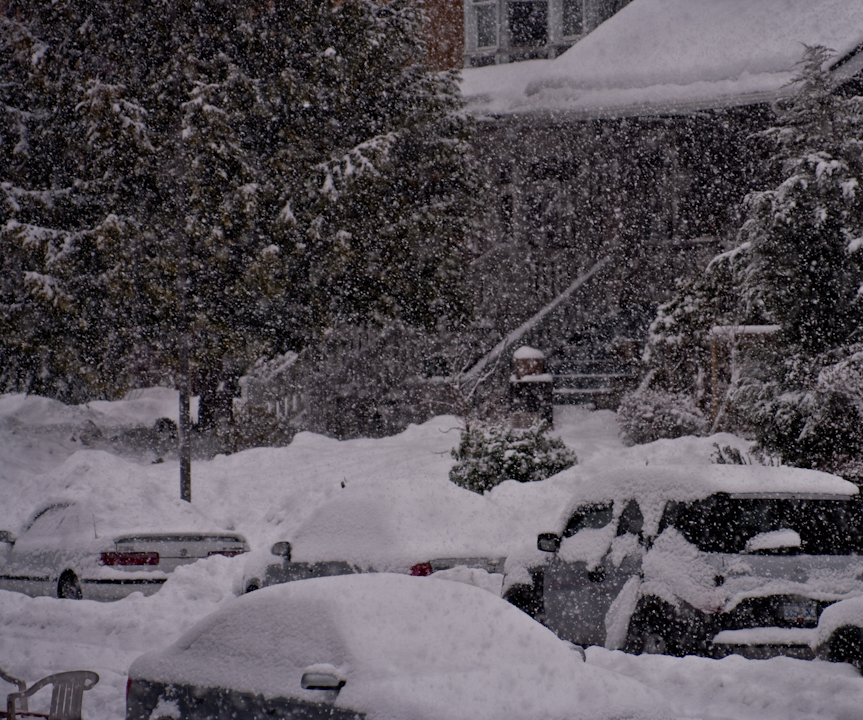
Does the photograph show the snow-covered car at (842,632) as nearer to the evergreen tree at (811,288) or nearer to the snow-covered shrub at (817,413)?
the snow-covered shrub at (817,413)

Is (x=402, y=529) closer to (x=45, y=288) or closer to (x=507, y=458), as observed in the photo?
(x=507, y=458)

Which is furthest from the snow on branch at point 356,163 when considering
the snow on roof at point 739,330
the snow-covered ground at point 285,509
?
the snow on roof at point 739,330

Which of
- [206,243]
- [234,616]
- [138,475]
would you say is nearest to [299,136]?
[206,243]

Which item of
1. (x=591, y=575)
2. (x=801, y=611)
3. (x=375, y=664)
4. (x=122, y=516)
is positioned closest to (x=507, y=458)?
(x=122, y=516)

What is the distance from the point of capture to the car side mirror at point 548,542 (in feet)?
25.8

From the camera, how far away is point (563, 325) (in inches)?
787

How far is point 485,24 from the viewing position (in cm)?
2519

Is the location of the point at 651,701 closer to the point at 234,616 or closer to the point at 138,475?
the point at 234,616

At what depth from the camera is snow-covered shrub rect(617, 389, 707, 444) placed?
16.2 m

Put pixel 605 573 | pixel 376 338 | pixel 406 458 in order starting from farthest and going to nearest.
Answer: pixel 376 338
pixel 406 458
pixel 605 573

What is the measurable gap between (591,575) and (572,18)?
786 inches

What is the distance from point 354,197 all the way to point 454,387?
3.93 m

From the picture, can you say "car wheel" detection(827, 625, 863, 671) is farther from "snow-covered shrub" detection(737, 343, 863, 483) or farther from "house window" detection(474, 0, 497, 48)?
Result: "house window" detection(474, 0, 497, 48)

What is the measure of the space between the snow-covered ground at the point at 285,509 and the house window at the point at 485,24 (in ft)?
36.3
